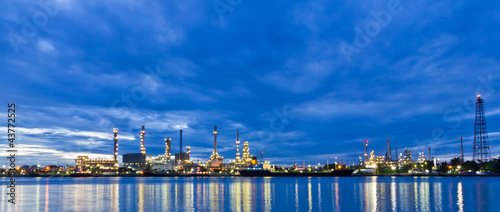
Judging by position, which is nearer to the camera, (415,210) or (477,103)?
(415,210)

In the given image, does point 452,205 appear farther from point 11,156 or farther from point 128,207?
point 11,156

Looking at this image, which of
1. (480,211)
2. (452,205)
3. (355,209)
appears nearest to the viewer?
(480,211)

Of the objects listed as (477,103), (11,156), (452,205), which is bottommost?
(452,205)

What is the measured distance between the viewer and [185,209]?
51.9 m

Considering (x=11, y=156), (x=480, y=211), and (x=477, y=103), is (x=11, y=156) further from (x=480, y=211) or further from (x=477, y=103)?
(x=477, y=103)

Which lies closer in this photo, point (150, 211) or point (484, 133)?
point (150, 211)

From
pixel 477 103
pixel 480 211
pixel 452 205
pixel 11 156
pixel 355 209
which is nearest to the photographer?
pixel 11 156

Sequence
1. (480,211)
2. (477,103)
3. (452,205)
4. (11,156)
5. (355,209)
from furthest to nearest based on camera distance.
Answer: (477,103) → (452,205) → (355,209) → (480,211) → (11,156)

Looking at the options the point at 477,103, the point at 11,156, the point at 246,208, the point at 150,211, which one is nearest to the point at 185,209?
the point at 150,211

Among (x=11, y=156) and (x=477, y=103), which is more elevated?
(x=477, y=103)

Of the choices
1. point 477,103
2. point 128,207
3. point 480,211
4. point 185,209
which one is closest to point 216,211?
point 185,209

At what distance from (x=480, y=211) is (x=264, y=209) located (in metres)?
Answer: 26.3

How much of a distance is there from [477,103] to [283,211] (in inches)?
6946

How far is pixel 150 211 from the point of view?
49938mm
